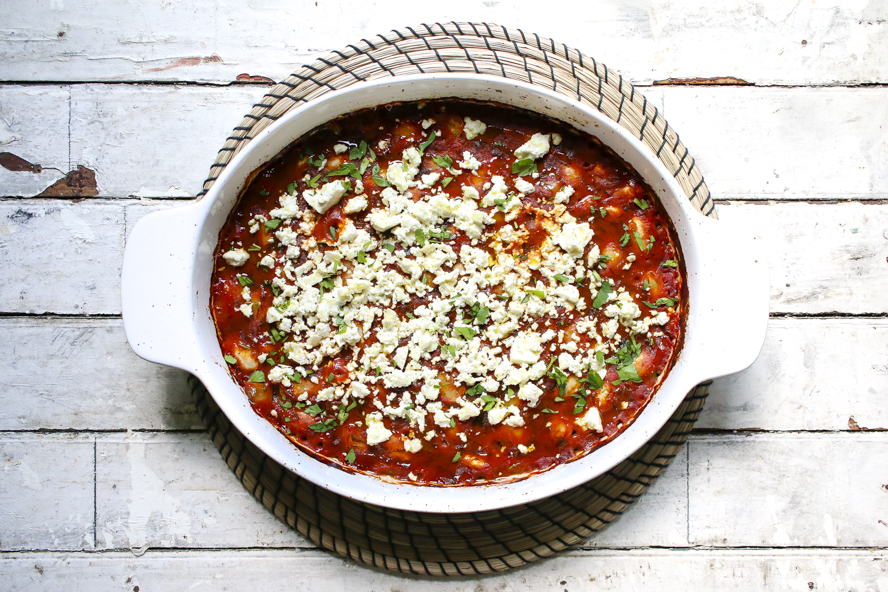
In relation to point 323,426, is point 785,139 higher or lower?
higher

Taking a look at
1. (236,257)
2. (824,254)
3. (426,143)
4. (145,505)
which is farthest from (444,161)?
(145,505)

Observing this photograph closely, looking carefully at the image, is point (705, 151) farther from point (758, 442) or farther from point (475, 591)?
point (475, 591)

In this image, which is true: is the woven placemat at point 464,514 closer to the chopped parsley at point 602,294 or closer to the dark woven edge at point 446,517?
the dark woven edge at point 446,517

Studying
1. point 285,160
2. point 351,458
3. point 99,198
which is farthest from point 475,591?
point 99,198

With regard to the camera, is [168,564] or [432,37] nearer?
[432,37]

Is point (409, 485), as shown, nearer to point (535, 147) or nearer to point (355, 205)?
point (355, 205)

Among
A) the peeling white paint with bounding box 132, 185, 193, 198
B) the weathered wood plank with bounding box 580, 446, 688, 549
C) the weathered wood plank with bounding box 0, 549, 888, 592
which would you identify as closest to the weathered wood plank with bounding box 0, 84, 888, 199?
the peeling white paint with bounding box 132, 185, 193, 198
